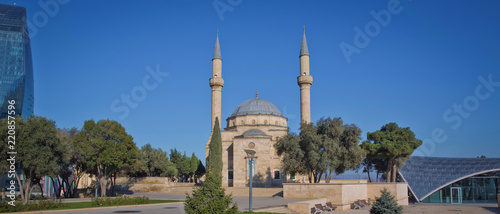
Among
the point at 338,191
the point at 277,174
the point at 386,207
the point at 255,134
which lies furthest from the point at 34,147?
the point at 277,174

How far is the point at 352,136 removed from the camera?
103 ft

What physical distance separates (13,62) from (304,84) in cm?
4860

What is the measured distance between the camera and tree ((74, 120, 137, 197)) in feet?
92.6

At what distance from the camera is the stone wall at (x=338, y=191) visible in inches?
886

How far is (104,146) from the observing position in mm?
28719

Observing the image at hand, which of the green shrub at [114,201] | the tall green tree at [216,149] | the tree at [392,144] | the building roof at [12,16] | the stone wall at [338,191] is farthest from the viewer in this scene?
the building roof at [12,16]

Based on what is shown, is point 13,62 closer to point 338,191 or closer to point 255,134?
point 255,134

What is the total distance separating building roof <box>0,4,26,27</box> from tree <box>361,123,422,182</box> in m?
58.2

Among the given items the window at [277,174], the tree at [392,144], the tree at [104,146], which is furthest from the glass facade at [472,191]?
the tree at [104,146]

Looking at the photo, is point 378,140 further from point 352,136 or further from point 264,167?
point 264,167

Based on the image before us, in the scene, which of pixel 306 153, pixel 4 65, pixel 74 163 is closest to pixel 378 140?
pixel 306 153

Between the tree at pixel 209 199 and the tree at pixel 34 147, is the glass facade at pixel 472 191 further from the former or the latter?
the tree at pixel 34 147

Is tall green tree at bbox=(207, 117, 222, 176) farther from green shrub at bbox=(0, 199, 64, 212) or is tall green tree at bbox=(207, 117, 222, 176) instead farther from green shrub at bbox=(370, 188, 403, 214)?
green shrub at bbox=(370, 188, 403, 214)

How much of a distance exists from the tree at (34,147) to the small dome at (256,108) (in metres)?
28.3
